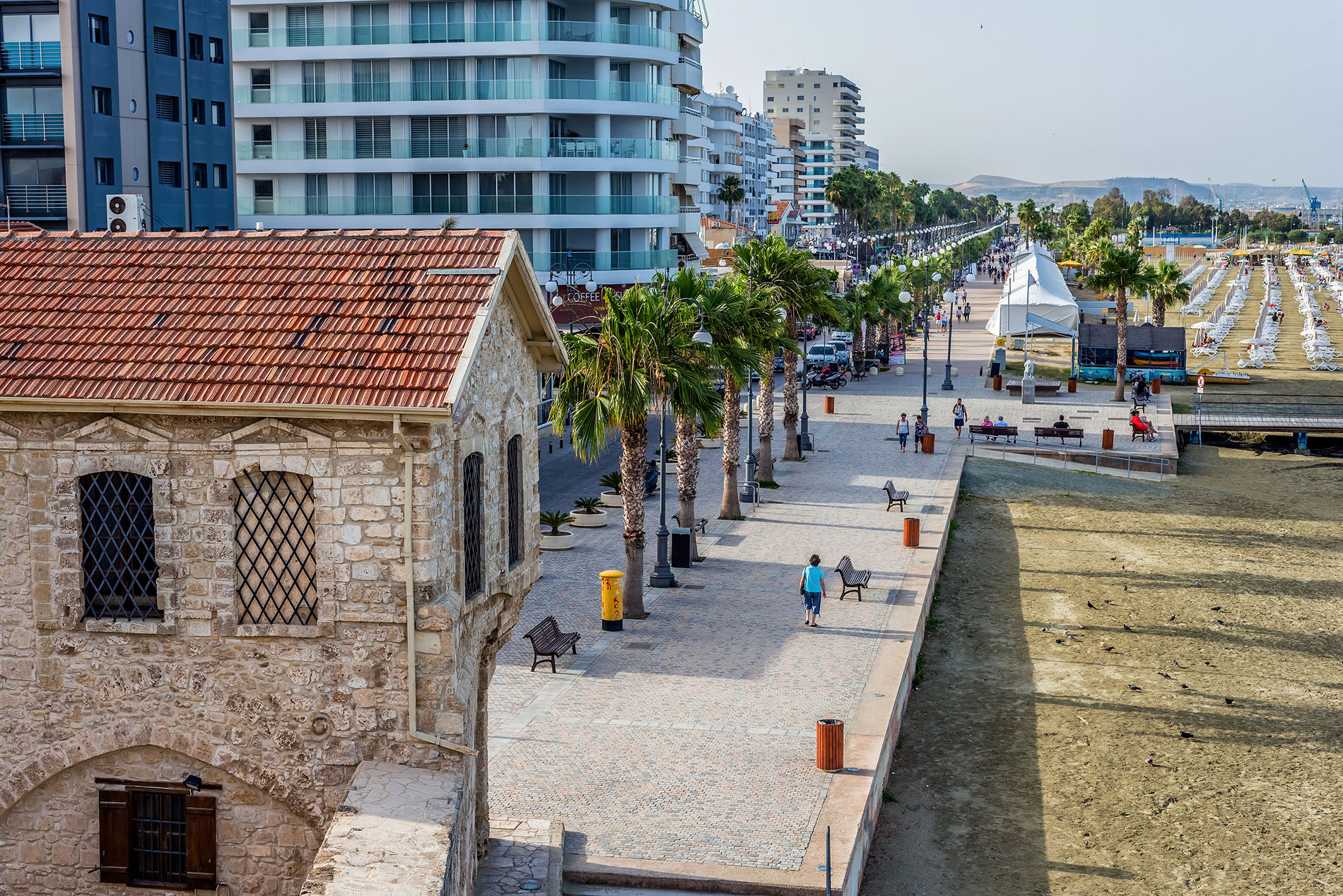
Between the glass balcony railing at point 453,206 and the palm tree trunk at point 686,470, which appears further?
the glass balcony railing at point 453,206

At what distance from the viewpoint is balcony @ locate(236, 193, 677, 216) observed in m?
54.8

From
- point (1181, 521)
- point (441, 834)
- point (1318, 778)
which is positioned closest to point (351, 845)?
point (441, 834)

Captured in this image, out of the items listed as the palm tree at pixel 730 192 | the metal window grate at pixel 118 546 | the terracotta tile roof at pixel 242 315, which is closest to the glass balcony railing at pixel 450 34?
the terracotta tile roof at pixel 242 315

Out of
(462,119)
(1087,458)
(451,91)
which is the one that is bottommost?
(1087,458)

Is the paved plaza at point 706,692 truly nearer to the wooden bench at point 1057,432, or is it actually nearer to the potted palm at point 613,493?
the potted palm at point 613,493

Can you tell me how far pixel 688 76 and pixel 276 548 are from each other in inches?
2362

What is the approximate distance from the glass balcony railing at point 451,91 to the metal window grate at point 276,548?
43.7m

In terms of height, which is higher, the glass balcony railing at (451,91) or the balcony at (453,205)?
the glass balcony railing at (451,91)

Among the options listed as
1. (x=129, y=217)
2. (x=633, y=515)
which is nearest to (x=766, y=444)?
(x=633, y=515)

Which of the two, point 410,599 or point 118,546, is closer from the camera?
point 410,599

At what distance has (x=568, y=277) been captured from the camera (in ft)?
172

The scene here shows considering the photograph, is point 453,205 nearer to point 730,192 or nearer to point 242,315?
point 242,315

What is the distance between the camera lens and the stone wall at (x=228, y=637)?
12.2 m

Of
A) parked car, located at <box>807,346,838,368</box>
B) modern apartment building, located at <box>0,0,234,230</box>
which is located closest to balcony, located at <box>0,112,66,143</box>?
modern apartment building, located at <box>0,0,234,230</box>
